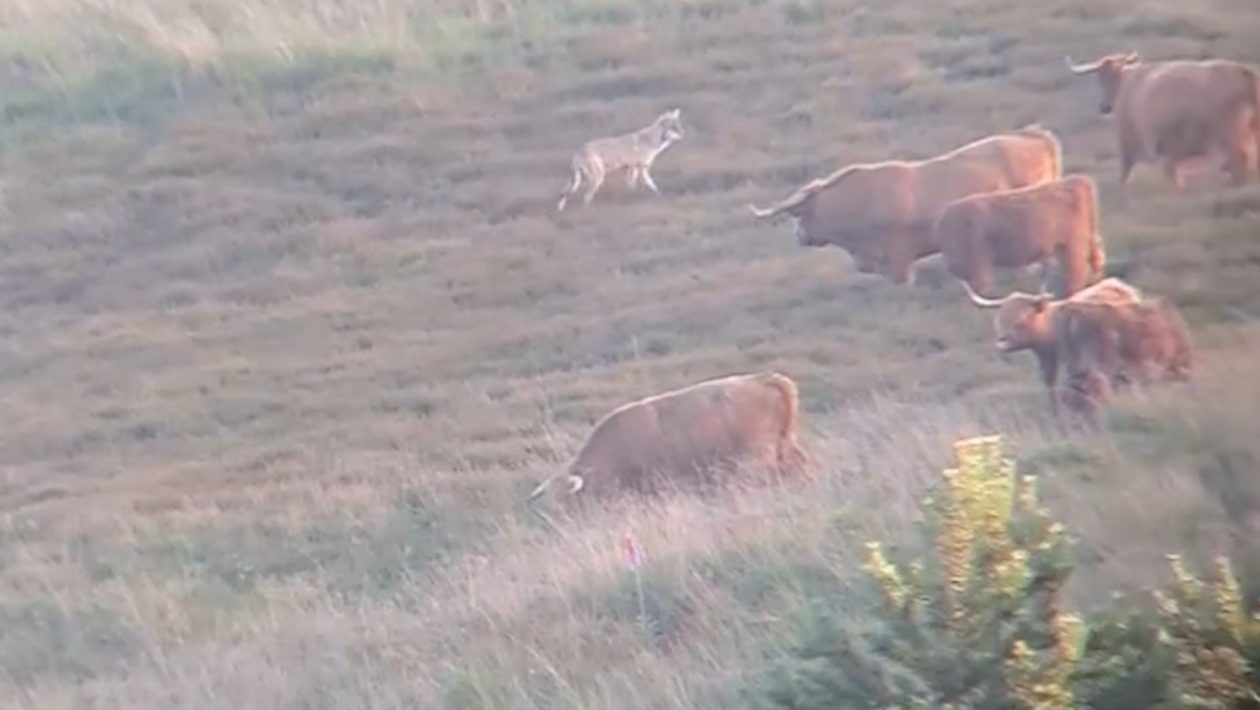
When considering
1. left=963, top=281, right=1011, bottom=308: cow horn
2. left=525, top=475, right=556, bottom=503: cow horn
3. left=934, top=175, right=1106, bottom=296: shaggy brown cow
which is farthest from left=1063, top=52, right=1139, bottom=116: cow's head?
left=525, top=475, right=556, bottom=503: cow horn

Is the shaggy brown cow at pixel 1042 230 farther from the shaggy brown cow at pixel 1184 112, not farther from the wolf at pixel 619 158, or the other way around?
the wolf at pixel 619 158

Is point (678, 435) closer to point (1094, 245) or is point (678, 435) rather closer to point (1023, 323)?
point (1023, 323)

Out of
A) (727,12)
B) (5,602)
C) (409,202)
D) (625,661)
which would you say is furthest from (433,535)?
(727,12)

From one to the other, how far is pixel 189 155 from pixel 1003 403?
5.06 metres

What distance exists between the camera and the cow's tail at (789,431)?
20.9 ft

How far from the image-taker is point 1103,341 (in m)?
6.19

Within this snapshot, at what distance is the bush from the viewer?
3223 mm

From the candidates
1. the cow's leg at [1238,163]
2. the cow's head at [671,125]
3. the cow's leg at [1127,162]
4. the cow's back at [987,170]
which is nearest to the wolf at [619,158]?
the cow's head at [671,125]

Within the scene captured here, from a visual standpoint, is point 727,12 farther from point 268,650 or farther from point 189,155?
point 268,650

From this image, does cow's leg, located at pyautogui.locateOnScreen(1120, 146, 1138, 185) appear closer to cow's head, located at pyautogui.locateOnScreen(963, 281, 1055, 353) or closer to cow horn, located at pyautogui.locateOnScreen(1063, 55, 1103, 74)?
cow horn, located at pyautogui.locateOnScreen(1063, 55, 1103, 74)

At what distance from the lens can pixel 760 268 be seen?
8.66 metres

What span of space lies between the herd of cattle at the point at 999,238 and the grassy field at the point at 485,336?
0.13 metres

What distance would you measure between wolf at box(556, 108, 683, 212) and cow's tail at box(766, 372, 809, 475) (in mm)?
2805

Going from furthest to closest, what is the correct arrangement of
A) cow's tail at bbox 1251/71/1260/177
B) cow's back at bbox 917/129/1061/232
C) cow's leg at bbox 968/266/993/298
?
cow's back at bbox 917/129/1061/232, cow's tail at bbox 1251/71/1260/177, cow's leg at bbox 968/266/993/298
